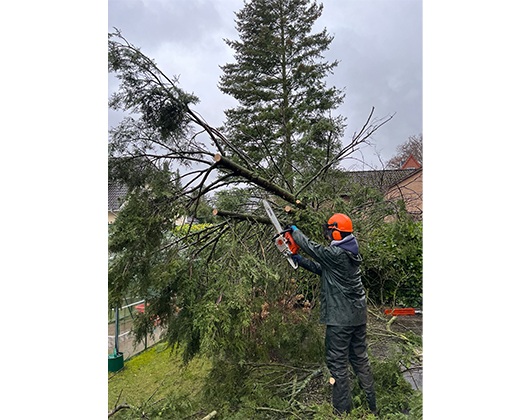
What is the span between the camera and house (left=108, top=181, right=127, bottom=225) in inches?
67.2

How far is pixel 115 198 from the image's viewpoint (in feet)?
5.68

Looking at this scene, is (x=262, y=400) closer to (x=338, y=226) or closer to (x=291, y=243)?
(x=291, y=243)

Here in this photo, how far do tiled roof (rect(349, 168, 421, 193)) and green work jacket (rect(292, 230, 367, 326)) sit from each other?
1668 mm

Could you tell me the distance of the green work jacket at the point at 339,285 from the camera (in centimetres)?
159

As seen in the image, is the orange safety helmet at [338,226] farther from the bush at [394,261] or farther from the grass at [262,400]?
the bush at [394,261]

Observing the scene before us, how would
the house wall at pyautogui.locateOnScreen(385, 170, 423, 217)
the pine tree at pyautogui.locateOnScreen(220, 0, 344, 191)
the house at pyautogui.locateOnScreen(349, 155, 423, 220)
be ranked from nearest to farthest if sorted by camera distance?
the house wall at pyautogui.locateOnScreen(385, 170, 423, 217)
the house at pyautogui.locateOnScreen(349, 155, 423, 220)
the pine tree at pyautogui.locateOnScreen(220, 0, 344, 191)

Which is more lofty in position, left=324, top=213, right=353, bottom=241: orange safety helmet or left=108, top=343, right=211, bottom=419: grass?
left=324, top=213, right=353, bottom=241: orange safety helmet

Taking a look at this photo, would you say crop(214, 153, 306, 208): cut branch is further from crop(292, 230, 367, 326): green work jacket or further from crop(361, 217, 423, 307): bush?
crop(361, 217, 423, 307): bush

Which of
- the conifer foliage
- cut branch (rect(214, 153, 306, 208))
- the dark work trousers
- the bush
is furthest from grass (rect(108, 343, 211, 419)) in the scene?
the bush

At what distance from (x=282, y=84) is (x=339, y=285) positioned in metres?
3.21
